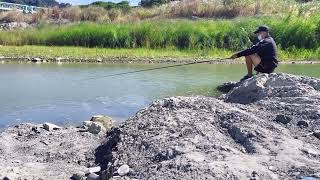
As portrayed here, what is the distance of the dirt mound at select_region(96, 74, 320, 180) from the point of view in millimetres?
6465

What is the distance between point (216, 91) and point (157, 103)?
5.76 metres

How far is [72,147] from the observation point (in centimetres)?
852

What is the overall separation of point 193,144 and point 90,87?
339 inches

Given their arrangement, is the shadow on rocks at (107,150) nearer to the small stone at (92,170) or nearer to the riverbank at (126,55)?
the small stone at (92,170)

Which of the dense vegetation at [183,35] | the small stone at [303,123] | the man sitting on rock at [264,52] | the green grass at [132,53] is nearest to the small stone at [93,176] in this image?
the small stone at [303,123]

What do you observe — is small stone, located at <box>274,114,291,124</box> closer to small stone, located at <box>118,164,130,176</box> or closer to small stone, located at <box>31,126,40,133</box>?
small stone, located at <box>118,164,130,176</box>

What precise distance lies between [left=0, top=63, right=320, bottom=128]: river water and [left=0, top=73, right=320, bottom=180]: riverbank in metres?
2.46

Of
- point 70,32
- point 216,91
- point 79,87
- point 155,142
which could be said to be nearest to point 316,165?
point 155,142

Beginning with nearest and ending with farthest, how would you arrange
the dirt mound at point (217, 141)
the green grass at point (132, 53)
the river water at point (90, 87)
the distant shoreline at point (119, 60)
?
the dirt mound at point (217, 141), the river water at point (90, 87), the distant shoreline at point (119, 60), the green grass at point (132, 53)

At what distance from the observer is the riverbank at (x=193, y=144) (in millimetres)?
6535

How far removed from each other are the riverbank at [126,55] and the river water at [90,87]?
142cm

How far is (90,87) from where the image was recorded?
15594mm

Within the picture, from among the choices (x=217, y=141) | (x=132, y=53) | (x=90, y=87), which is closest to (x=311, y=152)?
(x=217, y=141)

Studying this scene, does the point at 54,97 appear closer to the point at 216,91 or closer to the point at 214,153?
the point at 216,91
